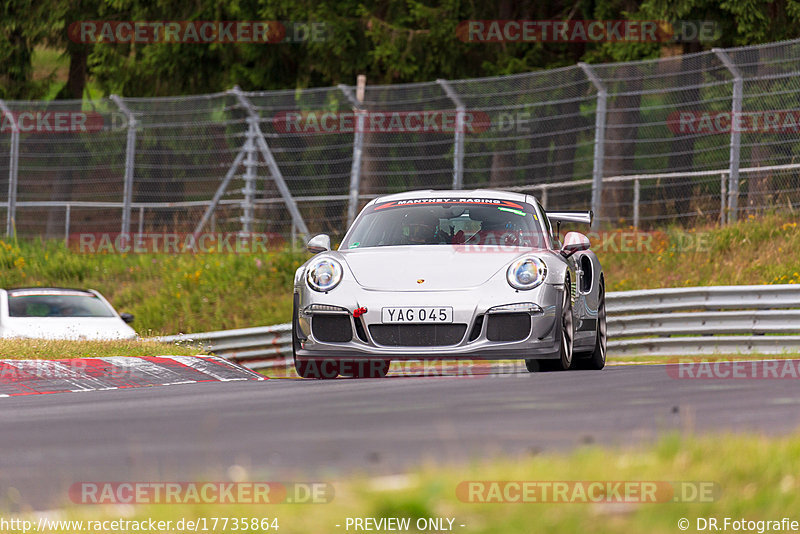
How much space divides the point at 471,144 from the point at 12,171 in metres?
8.68

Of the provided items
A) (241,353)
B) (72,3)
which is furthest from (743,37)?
Result: (72,3)

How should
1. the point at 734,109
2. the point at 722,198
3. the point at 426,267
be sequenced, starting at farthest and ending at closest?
the point at 722,198 < the point at 734,109 < the point at 426,267

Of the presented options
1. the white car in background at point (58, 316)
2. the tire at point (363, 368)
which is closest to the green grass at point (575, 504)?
the tire at point (363, 368)

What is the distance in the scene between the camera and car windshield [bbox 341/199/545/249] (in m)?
10.3

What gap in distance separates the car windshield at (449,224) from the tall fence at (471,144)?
680cm

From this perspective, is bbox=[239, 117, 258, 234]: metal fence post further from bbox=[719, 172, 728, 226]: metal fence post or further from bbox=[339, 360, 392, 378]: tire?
bbox=[339, 360, 392, 378]: tire

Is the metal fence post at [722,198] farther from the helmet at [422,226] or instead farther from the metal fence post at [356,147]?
the helmet at [422,226]

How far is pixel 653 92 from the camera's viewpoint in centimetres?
1730

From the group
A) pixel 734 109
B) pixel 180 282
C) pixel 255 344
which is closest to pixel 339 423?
pixel 255 344

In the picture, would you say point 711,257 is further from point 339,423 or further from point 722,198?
point 339,423

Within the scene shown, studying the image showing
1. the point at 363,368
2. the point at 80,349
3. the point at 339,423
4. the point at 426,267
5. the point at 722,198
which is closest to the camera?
the point at 339,423

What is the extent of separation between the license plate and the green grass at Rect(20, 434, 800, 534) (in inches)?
169

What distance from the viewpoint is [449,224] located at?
1063cm

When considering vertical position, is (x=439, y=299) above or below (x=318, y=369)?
above
